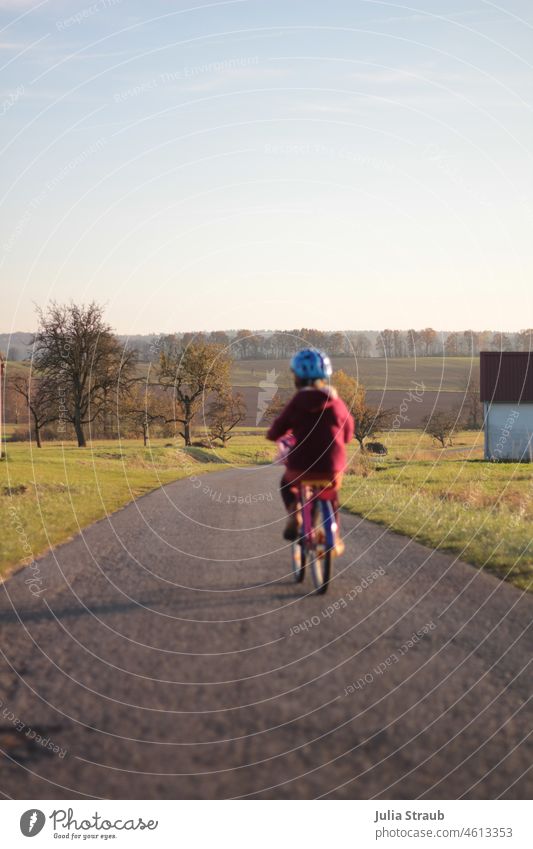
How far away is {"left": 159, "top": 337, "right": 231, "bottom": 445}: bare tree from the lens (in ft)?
120

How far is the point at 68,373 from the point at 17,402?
30219mm

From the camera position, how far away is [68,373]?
48.0 meters

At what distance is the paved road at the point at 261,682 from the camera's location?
15.9 feet

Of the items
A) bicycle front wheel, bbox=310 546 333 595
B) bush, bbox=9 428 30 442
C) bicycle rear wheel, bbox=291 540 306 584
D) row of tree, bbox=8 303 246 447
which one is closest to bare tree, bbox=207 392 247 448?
row of tree, bbox=8 303 246 447

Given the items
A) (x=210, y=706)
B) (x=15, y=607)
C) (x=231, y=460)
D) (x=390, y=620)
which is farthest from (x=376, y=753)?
Answer: (x=231, y=460)

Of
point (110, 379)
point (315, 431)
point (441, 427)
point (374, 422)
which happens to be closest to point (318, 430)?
point (315, 431)

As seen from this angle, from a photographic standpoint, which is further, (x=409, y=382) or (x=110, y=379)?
(x=409, y=382)

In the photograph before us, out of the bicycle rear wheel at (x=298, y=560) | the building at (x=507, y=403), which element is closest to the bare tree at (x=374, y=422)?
the building at (x=507, y=403)

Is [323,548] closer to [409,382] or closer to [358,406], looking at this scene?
[358,406]

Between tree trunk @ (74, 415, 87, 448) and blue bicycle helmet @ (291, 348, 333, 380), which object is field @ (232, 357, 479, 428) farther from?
blue bicycle helmet @ (291, 348, 333, 380)

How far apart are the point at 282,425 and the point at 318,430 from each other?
1.25ft

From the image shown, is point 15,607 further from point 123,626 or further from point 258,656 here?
point 258,656

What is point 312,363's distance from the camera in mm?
5742
